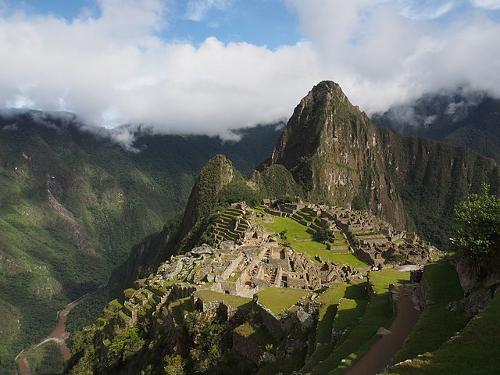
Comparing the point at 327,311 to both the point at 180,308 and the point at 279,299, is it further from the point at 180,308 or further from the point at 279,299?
Answer: the point at 180,308

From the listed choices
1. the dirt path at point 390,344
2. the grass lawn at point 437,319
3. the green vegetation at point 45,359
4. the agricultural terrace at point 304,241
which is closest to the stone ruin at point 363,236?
the agricultural terrace at point 304,241

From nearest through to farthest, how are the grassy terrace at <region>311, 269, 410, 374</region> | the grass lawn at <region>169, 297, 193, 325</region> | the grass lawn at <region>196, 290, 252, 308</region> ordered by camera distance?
the grassy terrace at <region>311, 269, 410, 374</region> < the grass lawn at <region>196, 290, 252, 308</region> < the grass lawn at <region>169, 297, 193, 325</region>

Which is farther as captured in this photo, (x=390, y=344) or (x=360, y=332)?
(x=360, y=332)

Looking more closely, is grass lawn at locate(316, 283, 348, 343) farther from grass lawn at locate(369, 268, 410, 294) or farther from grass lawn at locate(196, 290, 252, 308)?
grass lawn at locate(196, 290, 252, 308)

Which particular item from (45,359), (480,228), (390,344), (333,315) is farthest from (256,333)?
(45,359)

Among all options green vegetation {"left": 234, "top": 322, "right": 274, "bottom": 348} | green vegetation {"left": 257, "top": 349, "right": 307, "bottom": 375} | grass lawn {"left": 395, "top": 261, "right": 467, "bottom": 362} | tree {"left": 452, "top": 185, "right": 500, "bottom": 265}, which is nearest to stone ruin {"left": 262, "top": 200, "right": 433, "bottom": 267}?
green vegetation {"left": 234, "top": 322, "right": 274, "bottom": 348}

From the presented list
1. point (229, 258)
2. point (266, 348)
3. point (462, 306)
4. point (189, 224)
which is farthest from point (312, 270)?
point (189, 224)

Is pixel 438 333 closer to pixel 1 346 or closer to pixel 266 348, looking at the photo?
pixel 266 348
